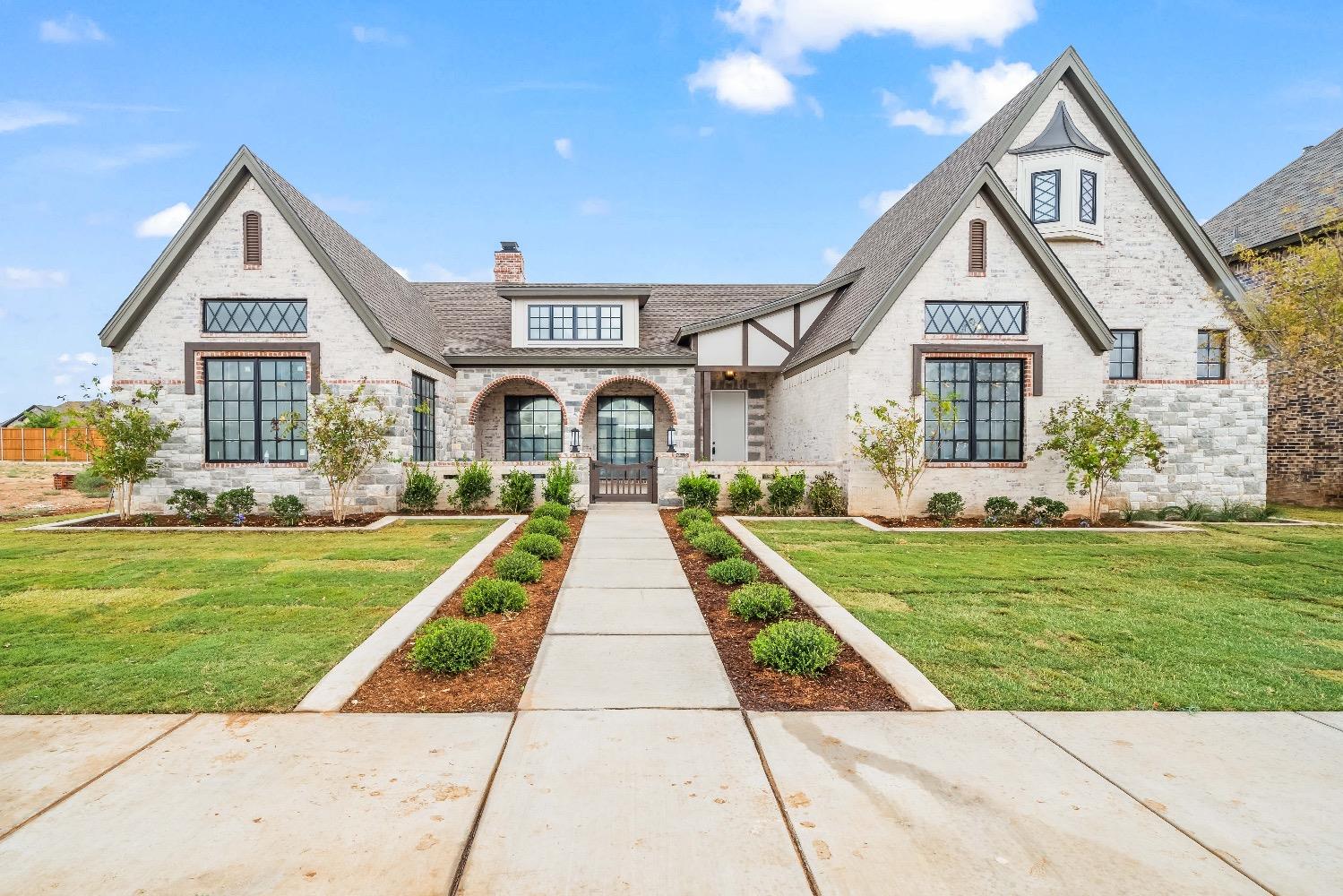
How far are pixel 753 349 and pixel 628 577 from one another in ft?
40.2

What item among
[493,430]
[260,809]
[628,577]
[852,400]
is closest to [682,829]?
[260,809]

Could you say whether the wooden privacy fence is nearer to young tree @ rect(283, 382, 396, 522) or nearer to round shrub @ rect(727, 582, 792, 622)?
young tree @ rect(283, 382, 396, 522)

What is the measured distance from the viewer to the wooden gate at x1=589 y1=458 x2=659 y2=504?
17.2 metres

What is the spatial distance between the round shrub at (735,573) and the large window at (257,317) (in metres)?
11.9

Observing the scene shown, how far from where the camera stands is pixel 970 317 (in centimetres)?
1537

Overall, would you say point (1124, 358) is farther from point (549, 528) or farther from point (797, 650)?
point (797, 650)

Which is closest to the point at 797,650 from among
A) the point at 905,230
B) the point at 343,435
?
the point at 343,435

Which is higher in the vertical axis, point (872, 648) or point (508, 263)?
point (508, 263)

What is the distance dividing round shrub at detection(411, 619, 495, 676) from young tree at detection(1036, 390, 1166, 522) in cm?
1375

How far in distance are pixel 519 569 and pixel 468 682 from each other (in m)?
3.17

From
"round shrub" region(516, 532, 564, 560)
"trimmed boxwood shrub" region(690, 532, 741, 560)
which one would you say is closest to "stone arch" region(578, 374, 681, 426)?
"trimmed boxwood shrub" region(690, 532, 741, 560)

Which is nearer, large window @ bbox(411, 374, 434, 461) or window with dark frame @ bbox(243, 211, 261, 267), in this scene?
window with dark frame @ bbox(243, 211, 261, 267)

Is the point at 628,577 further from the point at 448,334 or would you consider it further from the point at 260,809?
the point at 448,334

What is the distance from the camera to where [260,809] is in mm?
3160
